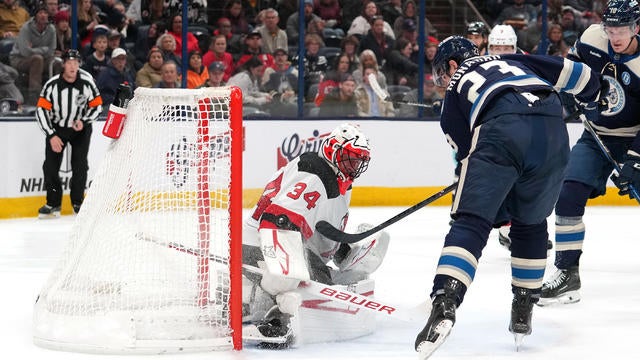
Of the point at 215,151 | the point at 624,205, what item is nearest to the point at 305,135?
the point at 624,205

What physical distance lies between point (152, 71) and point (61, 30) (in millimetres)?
758

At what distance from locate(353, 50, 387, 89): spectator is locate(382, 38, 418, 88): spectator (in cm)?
5

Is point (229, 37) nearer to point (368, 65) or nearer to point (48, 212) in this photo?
point (368, 65)

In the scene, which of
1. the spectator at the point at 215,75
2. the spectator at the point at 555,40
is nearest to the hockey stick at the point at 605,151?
the spectator at the point at 215,75

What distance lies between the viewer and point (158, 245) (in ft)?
12.1

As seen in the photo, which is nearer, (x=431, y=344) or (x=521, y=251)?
(x=431, y=344)

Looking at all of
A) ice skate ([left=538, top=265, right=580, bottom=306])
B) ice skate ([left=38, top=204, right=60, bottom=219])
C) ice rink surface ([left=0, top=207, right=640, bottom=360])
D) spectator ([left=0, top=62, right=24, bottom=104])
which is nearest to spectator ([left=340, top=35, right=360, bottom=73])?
ice rink surface ([left=0, top=207, right=640, bottom=360])

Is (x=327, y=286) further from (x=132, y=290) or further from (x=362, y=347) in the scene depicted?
(x=132, y=290)

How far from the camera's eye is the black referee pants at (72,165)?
7797mm

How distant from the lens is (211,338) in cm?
359

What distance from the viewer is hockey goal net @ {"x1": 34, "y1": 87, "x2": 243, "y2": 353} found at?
3.57 meters

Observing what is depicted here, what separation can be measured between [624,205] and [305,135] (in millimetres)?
2652

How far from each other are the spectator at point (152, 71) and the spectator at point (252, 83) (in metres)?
0.57

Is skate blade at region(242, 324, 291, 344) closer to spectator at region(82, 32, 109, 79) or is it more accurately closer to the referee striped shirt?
the referee striped shirt
